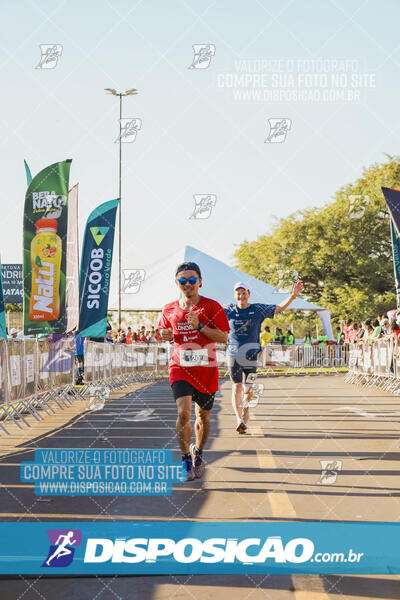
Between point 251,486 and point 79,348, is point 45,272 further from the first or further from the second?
point 251,486

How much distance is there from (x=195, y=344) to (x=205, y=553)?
3301mm

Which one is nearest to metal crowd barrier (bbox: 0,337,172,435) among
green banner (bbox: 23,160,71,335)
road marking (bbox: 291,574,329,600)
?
green banner (bbox: 23,160,71,335)

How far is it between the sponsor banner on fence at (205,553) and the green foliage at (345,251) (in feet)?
161

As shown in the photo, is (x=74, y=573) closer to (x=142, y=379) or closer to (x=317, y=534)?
(x=317, y=534)

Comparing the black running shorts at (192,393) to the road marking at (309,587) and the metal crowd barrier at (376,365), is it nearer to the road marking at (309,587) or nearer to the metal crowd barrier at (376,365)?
the road marking at (309,587)

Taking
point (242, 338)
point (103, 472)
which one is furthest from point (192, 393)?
point (242, 338)

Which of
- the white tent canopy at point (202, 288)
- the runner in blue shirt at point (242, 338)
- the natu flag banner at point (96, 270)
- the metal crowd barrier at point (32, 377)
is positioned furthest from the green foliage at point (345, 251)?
the runner in blue shirt at point (242, 338)

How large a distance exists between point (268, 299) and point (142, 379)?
10.9 meters

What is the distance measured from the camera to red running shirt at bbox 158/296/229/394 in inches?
299

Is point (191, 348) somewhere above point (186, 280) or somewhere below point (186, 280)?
below

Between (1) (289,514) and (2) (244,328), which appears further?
(2) (244,328)

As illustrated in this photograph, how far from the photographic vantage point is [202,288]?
3662 cm

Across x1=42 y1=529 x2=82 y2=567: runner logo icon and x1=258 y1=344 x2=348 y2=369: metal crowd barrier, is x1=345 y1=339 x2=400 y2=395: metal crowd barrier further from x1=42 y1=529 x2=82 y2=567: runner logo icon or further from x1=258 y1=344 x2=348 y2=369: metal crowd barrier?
x1=42 y1=529 x2=82 y2=567: runner logo icon

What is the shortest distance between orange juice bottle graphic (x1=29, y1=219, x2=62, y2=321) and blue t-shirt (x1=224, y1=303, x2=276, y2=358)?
7.15 meters
